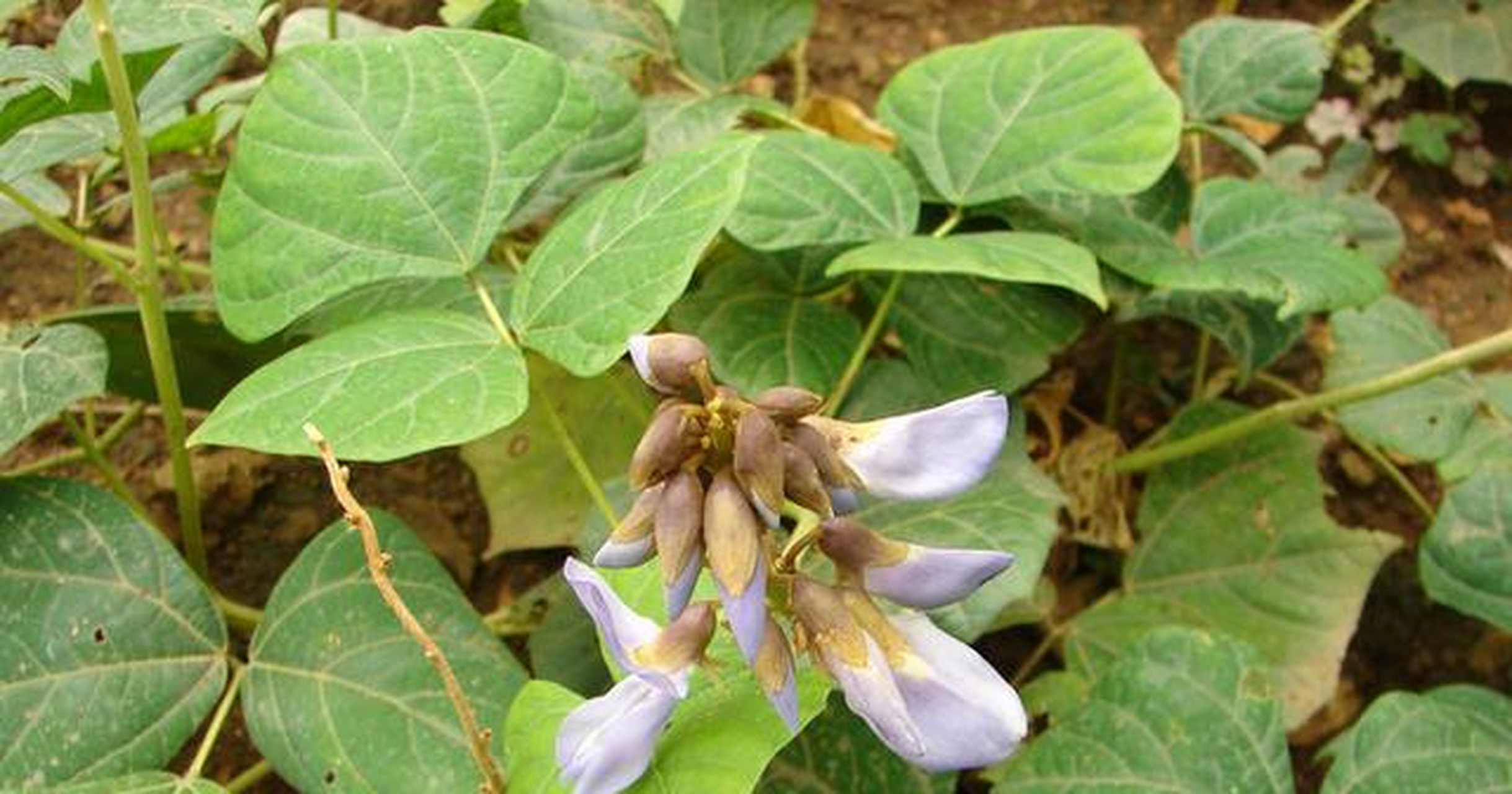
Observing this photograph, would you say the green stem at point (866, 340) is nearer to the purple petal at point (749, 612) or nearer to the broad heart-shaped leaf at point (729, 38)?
the broad heart-shaped leaf at point (729, 38)

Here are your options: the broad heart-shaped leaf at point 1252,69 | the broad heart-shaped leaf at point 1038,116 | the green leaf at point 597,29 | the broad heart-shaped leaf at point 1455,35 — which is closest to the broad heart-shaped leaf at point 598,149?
the green leaf at point 597,29

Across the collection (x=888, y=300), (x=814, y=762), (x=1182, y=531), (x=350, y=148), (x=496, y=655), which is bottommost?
(x=1182, y=531)

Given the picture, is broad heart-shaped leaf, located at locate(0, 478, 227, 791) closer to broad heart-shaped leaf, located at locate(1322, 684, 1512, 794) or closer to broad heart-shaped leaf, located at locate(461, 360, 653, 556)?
broad heart-shaped leaf, located at locate(461, 360, 653, 556)

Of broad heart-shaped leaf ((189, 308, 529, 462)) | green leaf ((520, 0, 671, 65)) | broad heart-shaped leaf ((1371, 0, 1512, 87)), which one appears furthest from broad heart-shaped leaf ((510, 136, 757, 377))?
broad heart-shaped leaf ((1371, 0, 1512, 87))

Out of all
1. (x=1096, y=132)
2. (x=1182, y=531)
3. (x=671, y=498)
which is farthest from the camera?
(x=1182, y=531)

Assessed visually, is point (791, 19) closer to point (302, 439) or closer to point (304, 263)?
point (304, 263)

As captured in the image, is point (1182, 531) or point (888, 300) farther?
point (1182, 531)

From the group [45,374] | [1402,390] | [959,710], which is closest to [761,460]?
[959,710]

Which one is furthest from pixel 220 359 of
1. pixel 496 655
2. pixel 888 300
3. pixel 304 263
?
pixel 888 300
